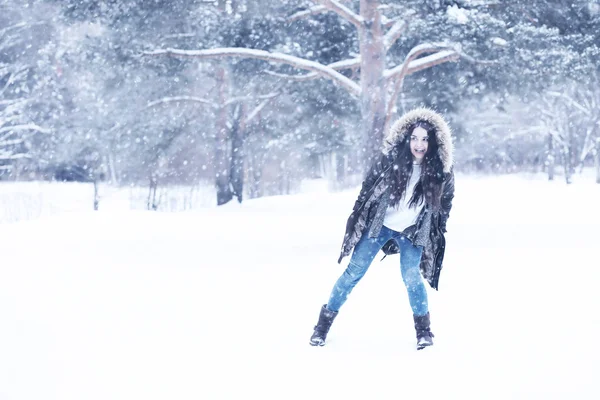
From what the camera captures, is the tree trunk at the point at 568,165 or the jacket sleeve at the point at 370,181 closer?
the jacket sleeve at the point at 370,181

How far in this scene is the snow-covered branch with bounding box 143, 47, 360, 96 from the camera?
12.1m

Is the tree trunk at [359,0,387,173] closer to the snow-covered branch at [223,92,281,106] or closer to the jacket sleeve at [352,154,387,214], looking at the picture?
the snow-covered branch at [223,92,281,106]

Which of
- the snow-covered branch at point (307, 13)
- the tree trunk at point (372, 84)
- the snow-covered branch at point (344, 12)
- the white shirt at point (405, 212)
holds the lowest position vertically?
the white shirt at point (405, 212)

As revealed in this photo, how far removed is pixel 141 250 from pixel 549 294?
5224mm

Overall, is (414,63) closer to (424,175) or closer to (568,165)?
(424,175)

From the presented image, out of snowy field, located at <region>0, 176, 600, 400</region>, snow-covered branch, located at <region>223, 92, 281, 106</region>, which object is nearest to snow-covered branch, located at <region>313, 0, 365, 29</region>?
snowy field, located at <region>0, 176, 600, 400</region>

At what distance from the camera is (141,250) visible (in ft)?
27.4

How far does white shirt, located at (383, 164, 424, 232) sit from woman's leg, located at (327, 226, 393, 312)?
7cm

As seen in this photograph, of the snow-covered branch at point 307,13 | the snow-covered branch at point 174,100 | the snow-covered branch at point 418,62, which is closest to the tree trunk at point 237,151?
the snow-covered branch at point 174,100

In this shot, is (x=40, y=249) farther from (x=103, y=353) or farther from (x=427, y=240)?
(x=427, y=240)

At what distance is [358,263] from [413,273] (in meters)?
0.38

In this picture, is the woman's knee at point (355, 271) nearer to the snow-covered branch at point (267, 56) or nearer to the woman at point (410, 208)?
the woman at point (410, 208)

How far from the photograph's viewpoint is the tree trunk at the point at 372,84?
12.0 meters

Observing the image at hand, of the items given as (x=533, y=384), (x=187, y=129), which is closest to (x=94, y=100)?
(x=187, y=129)
